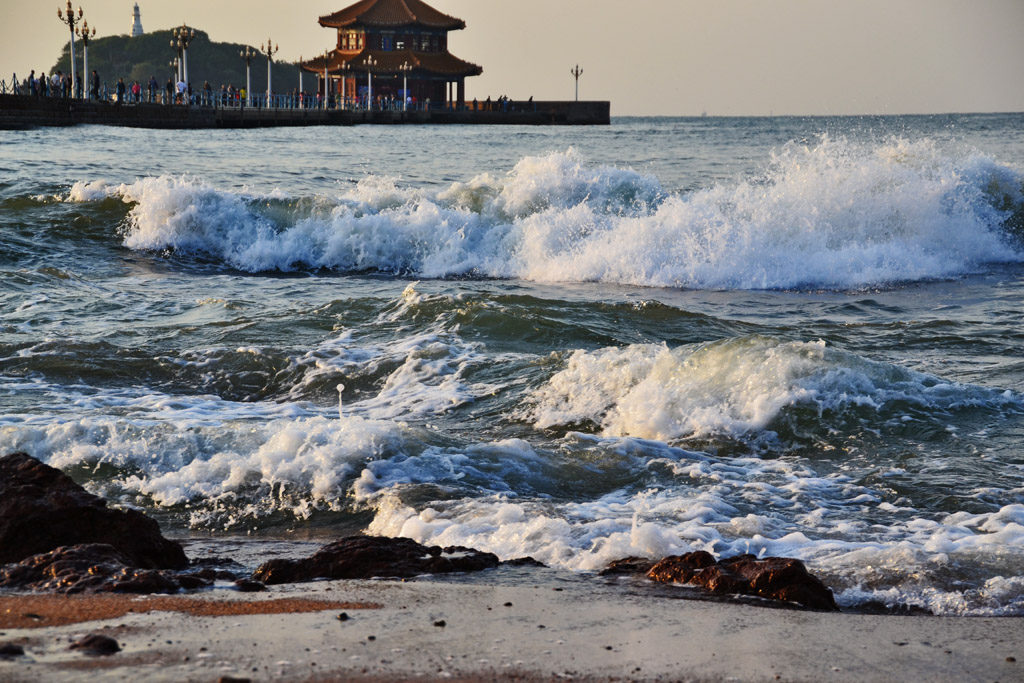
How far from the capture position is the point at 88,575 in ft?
10.9

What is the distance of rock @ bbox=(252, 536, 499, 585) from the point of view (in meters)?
3.52

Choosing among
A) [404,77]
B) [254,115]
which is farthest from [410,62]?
[254,115]

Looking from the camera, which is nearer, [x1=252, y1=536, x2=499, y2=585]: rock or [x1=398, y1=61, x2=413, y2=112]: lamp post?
[x1=252, y1=536, x2=499, y2=585]: rock

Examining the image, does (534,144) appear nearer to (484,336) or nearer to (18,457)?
(484,336)

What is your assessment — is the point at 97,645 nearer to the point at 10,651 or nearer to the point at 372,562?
the point at 10,651

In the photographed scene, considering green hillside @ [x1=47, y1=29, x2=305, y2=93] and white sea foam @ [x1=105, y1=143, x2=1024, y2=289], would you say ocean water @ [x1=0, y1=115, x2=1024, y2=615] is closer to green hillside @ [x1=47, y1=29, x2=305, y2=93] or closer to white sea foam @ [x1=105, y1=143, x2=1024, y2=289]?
white sea foam @ [x1=105, y1=143, x2=1024, y2=289]

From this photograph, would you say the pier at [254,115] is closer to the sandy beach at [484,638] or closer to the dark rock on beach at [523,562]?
the dark rock on beach at [523,562]

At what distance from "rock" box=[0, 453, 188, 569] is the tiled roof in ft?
244

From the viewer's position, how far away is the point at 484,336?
8242 mm

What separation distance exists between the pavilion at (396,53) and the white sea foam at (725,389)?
7168 cm

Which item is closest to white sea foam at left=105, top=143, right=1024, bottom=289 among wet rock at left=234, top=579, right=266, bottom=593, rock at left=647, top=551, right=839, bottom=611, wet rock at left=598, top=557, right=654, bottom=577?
wet rock at left=598, top=557, right=654, bottom=577

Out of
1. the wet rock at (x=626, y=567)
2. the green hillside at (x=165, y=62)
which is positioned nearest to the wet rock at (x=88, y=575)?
the wet rock at (x=626, y=567)

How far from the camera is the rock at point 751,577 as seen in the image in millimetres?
3379

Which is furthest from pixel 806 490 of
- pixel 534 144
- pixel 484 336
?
pixel 534 144
